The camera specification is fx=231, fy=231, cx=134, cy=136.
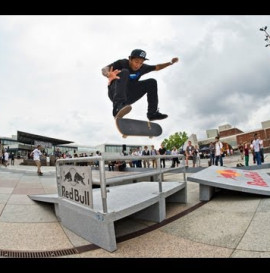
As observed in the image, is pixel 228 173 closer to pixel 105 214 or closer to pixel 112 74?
pixel 112 74

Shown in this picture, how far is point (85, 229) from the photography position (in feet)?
10.8

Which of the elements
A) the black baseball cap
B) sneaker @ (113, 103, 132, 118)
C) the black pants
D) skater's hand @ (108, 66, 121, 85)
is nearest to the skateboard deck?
sneaker @ (113, 103, 132, 118)

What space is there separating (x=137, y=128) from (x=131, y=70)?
169 cm

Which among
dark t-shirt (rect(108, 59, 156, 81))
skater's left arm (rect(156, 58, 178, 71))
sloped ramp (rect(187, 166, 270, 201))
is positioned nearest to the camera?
sloped ramp (rect(187, 166, 270, 201))

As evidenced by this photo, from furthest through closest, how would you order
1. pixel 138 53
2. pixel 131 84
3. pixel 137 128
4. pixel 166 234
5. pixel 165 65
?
pixel 165 65
pixel 131 84
pixel 137 128
pixel 138 53
pixel 166 234

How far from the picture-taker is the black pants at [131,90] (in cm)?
613

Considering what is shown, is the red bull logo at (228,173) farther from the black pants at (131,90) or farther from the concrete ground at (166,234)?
the black pants at (131,90)

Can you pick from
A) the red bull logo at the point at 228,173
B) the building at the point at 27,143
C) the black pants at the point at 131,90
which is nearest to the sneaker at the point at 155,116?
the black pants at the point at 131,90

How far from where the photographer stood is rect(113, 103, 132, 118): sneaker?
5875mm

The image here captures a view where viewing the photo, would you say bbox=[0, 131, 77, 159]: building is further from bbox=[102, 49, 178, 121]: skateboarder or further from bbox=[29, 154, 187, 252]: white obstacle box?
bbox=[29, 154, 187, 252]: white obstacle box

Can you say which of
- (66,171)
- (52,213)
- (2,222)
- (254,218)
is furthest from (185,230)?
(2,222)

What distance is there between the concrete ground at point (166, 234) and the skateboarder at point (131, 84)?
297cm

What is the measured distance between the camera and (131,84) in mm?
6844

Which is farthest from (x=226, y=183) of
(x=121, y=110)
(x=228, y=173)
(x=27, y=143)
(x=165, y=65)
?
(x=27, y=143)
